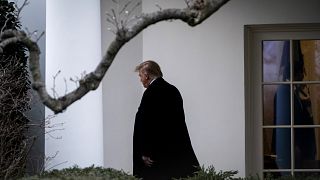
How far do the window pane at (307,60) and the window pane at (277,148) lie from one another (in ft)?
2.41

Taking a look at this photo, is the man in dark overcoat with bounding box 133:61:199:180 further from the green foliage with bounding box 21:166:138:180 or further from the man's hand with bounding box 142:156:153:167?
the green foliage with bounding box 21:166:138:180

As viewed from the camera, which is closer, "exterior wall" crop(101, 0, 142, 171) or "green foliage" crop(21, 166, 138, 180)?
"green foliage" crop(21, 166, 138, 180)

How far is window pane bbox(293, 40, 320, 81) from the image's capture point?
9102 mm

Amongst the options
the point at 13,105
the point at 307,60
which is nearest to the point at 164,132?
the point at 13,105

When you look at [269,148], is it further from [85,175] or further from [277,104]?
[85,175]

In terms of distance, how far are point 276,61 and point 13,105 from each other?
11.1 feet

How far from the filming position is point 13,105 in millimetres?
7996

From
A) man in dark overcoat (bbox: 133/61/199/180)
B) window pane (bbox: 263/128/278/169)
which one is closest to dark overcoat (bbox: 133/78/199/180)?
man in dark overcoat (bbox: 133/61/199/180)

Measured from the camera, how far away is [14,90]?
826 cm

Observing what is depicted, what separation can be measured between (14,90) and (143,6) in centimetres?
193

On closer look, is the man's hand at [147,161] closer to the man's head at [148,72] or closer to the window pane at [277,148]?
the man's head at [148,72]

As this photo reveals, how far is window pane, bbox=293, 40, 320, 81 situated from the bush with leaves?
340 centimetres

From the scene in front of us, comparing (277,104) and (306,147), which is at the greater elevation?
(277,104)

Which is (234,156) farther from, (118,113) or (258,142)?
(118,113)
